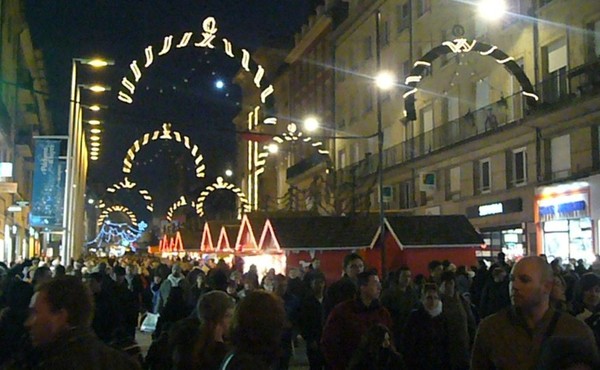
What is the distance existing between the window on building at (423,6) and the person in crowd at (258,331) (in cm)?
3731

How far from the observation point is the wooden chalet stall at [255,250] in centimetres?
2883

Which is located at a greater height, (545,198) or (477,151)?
(477,151)

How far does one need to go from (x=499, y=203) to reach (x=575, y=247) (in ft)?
17.7

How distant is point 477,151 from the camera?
34719 mm

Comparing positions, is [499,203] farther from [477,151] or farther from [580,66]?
[580,66]

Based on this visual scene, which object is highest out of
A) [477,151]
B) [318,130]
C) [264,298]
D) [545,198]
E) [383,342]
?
[318,130]

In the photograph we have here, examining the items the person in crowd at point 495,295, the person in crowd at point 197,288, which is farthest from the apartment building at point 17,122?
the person in crowd at point 495,295

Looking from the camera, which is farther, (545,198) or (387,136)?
(387,136)

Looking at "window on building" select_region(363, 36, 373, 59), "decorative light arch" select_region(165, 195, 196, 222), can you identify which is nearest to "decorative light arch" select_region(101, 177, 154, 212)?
"decorative light arch" select_region(165, 195, 196, 222)

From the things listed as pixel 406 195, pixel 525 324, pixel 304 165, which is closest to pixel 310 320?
pixel 525 324

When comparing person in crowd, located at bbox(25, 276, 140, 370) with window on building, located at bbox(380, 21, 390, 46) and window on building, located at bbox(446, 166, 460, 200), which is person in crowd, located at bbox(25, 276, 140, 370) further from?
window on building, located at bbox(380, 21, 390, 46)

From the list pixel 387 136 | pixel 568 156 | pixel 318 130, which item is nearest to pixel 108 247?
pixel 318 130

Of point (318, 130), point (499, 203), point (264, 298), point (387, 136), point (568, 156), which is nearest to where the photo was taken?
point (264, 298)

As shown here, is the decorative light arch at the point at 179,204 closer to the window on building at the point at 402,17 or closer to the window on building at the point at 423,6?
the window on building at the point at 402,17
